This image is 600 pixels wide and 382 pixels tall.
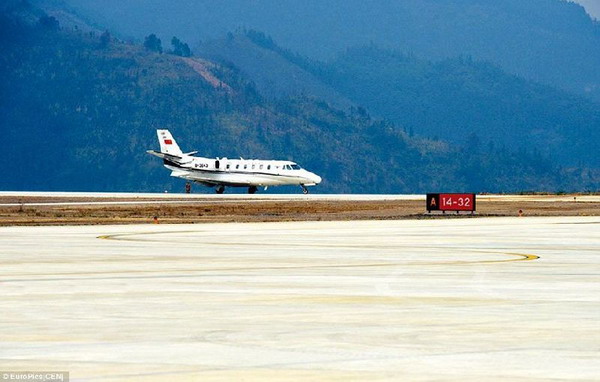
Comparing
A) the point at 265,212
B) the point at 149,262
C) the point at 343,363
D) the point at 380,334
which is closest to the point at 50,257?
the point at 149,262

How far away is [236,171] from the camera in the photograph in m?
164

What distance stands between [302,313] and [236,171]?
14292 centimetres

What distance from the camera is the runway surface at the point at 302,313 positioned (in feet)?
51.0

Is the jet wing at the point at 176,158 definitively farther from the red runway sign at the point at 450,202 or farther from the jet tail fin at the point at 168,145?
the red runway sign at the point at 450,202

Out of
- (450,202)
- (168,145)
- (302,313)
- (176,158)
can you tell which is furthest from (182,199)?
(302,313)

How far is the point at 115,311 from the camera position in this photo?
70.9 ft

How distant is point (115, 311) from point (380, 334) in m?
4.95

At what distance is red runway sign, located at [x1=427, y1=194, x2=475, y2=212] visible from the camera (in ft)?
295

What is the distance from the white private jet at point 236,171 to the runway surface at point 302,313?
11477 cm

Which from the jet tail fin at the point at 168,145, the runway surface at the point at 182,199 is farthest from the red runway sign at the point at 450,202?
the jet tail fin at the point at 168,145

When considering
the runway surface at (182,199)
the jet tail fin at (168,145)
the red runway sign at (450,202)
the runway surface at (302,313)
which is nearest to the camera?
the runway surface at (302,313)

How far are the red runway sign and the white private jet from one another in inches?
2559

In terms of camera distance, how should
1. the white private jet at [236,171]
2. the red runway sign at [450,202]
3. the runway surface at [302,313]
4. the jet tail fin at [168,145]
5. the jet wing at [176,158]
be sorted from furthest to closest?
the jet tail fin at [168,145] < the jet wing at [176,158] < the white private jet at [236,171] < the red runway sign at [450,202] < the runway surface at [302,313]

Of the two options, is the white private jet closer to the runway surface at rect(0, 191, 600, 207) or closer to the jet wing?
the jet wing
